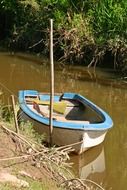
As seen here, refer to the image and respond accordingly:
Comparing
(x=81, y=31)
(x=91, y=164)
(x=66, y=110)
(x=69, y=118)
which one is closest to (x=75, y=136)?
(x=91, y=164)

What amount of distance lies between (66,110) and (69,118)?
0.20 m

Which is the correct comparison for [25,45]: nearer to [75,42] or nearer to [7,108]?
[75,42]

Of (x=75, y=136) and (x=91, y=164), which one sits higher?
(x=75, y=136)

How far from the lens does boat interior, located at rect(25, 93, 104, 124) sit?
11.5 metres

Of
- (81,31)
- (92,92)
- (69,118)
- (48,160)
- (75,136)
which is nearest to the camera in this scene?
(48,160)

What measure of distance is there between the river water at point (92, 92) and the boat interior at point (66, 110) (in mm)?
614

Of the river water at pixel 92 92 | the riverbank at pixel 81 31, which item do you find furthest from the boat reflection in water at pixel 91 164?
the riverbank at pixel 81 31

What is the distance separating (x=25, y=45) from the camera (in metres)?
22.6

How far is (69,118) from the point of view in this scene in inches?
470

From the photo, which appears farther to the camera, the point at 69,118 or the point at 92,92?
the point at 92,92

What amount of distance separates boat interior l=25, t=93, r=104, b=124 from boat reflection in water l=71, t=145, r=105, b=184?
2.31ft

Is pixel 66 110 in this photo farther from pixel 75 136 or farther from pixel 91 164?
pixel 91 164

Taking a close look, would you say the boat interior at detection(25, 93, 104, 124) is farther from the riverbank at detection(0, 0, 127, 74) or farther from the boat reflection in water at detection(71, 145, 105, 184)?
the riverbank at detection(0, 0, 127, 74)

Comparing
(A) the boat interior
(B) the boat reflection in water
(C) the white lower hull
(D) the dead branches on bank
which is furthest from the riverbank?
(D) the dead branches on bank
